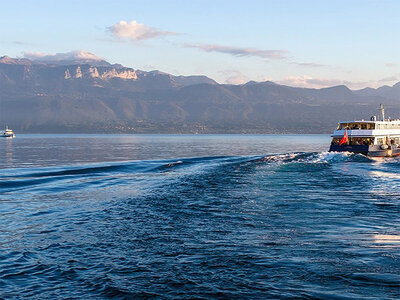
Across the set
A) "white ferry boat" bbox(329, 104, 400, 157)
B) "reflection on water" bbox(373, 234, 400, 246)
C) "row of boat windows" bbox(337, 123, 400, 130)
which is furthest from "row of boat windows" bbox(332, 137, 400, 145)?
"reflection on water" bbox(373, 234, 400, 246)

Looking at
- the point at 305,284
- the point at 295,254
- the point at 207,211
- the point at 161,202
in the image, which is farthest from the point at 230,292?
the point at 161,202

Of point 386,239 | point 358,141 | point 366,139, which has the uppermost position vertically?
point 366,139

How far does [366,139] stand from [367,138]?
10.1 inches

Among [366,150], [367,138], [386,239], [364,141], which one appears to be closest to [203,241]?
[386,239]

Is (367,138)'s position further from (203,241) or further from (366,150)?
(203,241)

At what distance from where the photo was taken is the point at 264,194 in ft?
112

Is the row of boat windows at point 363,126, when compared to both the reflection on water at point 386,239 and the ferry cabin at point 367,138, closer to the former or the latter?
the ferry cabin at point 367,138

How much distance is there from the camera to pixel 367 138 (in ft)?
248

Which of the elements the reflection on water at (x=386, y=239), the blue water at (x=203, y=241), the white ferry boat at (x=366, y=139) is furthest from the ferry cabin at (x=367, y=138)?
the reflection on water at (x=386, y=239)

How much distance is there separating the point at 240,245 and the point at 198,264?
320cm

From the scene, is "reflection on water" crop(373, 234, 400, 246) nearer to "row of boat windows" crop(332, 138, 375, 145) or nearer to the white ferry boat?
the white ferry boat

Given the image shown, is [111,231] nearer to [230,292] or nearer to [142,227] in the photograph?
[142,227]

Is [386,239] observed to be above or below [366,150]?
below

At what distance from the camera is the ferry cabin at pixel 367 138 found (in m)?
72.8
